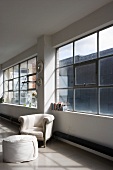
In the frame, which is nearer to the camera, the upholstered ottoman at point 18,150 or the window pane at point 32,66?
the upholstered ottoman at point 18,150

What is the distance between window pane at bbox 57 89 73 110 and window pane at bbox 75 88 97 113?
278 millimetres

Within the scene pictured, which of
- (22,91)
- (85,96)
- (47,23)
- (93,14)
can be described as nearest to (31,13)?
(47,23)

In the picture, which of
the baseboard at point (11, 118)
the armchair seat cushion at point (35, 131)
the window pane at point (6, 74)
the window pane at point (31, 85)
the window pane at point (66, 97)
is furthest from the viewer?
the window pane at point (6, 74)

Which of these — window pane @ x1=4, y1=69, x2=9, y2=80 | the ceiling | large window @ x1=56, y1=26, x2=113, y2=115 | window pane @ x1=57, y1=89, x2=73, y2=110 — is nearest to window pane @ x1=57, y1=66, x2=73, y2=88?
large window @ x1=56, y1=26, x2=113, y2=115

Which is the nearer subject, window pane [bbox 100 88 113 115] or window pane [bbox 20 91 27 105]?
window pane [bbox 100 88 113 115]

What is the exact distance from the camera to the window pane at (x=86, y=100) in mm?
4573

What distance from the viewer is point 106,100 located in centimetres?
423

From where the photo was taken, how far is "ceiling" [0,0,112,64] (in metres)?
3.92

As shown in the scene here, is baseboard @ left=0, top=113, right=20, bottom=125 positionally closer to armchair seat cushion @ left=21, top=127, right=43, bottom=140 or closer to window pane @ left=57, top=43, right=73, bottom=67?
armchair seat cushion @ left=21, top=127, right=43, bottom=140

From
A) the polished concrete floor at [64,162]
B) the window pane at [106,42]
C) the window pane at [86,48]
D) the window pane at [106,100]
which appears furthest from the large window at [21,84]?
the window pane at [106,42]

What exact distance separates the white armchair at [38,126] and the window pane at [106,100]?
4.51 feet

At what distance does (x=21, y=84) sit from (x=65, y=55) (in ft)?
12.4

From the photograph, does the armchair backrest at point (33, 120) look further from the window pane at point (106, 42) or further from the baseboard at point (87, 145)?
the window pane at point (106, 42)

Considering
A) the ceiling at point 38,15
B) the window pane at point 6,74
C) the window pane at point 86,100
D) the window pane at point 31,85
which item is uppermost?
the ceiling at point 38,15
